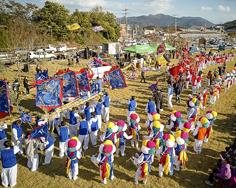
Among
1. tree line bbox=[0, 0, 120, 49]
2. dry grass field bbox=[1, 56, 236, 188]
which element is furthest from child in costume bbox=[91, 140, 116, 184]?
tree line bbox=[0, 0, 120, 49]

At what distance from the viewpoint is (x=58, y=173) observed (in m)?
10.1

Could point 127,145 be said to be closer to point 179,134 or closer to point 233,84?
point 179,134

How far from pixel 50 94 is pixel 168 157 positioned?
6777mm

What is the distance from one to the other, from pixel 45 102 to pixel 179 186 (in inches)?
294

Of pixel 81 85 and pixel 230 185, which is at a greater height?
pixel 81 85

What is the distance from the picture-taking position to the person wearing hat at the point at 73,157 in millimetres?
8984

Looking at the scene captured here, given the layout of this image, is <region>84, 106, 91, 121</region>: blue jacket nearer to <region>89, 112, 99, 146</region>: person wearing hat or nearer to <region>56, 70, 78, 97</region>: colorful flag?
<region>89, 112, 99, 146</region>: person wearing hat

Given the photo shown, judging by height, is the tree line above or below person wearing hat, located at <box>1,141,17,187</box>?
above

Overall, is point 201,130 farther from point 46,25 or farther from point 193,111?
point 46,25

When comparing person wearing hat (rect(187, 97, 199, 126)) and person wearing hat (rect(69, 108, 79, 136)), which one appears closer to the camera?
person wearing hat (rect(69, 108, 79, 136))

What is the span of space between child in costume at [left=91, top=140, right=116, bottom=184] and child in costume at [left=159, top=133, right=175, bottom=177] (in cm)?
180

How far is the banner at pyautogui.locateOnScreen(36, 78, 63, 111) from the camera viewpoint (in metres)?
13.3

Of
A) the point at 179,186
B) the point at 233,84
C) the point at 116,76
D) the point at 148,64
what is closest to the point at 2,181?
the point at 179,186

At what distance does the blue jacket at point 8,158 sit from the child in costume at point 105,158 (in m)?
2.66
